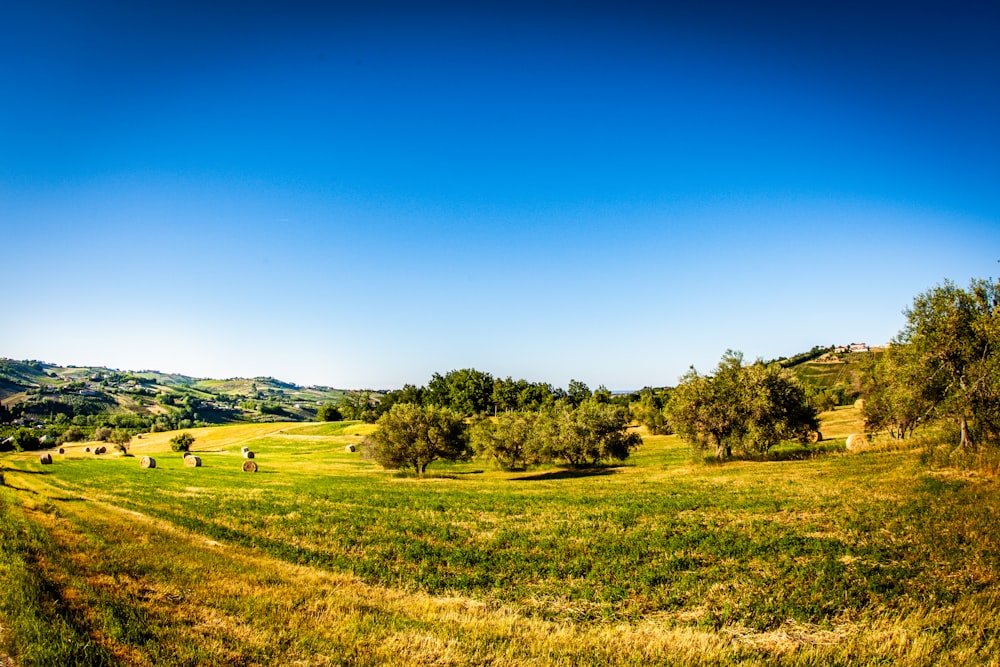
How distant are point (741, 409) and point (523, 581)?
126 ft

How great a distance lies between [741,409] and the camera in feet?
143

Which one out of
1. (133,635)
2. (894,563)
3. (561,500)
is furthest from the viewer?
(561,500)

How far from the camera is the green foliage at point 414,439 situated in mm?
48625

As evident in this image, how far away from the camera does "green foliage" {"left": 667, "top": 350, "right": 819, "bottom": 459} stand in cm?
4291

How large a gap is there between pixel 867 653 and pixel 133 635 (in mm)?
12655

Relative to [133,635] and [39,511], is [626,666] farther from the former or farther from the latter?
[39,511]

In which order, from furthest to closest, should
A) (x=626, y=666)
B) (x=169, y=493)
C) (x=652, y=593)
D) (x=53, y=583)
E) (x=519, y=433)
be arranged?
(x=519, y=433) → (x=169, y=493) → (x=652, y=593) → (x=53, y=583) → (x=626, y=666)

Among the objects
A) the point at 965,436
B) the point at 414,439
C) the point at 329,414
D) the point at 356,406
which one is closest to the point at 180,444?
the point at 329,414

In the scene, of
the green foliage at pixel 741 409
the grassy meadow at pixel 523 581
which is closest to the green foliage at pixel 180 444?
the grassy meadow at pixel 523 581

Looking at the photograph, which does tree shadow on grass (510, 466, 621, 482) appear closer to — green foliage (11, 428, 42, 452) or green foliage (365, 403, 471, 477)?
green foliage (365, 403, 471, 477)

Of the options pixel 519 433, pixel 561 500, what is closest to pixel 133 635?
pixel 561 500

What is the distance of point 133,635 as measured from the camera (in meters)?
7.26

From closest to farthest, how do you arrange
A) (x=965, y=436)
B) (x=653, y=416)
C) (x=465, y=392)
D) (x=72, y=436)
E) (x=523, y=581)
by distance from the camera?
(x=523, y=581)
(x=965, y=436)
(x=653, y=416)
(x=72, y=436)
(x=465, y=392)

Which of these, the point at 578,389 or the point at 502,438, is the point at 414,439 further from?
the point at 578,389
